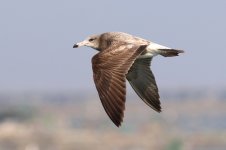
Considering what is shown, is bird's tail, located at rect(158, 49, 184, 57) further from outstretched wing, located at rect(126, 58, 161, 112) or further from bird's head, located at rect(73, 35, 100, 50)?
bird's head, located at rect(73, 35, 100, 50)

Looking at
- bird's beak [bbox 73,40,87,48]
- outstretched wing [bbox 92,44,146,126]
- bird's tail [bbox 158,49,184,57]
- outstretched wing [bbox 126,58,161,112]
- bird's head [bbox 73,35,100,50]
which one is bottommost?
outstretched wing [bbox 126,58,161,112]

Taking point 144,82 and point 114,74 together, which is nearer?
point 114,74

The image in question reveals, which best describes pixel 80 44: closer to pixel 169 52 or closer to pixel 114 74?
pixel 169 52

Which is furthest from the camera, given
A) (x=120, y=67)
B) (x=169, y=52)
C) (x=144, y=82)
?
(x=144, y=82)

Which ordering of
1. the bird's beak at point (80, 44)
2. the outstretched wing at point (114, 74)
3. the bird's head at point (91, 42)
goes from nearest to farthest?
the outstretched wing at point (114, 74) < the bird's head at point (91, 42) < the bird's beak at point (80, 44)

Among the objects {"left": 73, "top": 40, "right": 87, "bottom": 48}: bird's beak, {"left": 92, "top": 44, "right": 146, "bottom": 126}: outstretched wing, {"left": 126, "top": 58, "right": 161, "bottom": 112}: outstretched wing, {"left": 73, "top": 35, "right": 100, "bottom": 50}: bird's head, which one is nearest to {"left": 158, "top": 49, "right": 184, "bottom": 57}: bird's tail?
{"left": 92, "top": 44, "right": 146, "bottom": 126}: outstretched wing

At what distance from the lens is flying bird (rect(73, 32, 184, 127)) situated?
45.7 ft

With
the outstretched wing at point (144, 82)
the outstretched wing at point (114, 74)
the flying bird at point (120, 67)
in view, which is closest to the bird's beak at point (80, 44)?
the flying bird at point (120, 67)

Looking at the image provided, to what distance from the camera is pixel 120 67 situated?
1453 cm

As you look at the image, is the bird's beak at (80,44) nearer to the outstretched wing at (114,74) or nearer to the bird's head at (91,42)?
the bird's head at (91,42)

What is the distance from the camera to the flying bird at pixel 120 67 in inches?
548

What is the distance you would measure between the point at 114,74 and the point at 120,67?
185 mm

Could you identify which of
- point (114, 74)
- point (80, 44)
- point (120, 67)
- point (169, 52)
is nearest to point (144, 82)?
point (80, 44)

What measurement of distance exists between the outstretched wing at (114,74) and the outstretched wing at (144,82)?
150 cm
